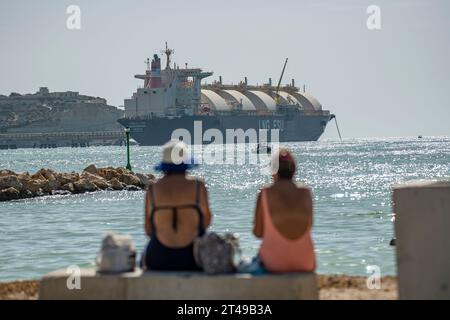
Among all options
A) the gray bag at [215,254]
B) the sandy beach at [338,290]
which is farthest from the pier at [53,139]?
the gray bag at [215,254]

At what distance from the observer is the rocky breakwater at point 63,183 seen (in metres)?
33.8

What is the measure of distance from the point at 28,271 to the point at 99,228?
822cm

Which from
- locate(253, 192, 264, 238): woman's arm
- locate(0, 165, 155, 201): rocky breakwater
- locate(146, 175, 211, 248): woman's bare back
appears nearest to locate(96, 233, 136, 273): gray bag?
locate(146, 175, 211, 248): woman's bare back

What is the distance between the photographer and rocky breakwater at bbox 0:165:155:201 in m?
33.8

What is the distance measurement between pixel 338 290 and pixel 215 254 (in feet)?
5.96

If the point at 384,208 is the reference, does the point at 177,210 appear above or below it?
above

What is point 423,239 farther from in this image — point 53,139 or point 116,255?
point 53,139

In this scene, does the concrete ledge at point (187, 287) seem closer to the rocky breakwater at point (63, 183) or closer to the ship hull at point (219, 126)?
the rocky breakwater at point (63, 183)

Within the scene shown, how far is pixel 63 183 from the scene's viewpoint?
3625cm

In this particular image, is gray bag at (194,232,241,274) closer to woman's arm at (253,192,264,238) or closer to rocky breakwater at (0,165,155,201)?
woman's arm at (253,192,264,238)

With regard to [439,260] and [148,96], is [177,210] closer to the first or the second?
[439,260]

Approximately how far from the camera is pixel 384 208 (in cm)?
2777

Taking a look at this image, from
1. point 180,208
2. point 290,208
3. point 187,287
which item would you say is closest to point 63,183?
point 180,208

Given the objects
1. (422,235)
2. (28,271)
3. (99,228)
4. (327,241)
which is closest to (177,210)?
(422,235)
